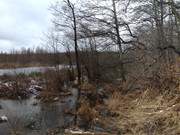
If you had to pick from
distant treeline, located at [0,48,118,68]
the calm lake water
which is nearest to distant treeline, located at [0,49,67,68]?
distant treeline, located at [0,48,118,68]

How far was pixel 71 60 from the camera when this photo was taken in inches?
1423

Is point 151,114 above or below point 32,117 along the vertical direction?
above

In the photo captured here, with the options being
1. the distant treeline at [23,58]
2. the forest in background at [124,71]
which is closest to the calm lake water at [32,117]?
the forest in background at [124,71]

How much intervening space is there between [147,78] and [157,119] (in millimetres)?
4247

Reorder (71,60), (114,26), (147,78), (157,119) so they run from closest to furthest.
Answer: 1. (157,119)
2. (147,78)
3. (114,26)
4. (71,60)

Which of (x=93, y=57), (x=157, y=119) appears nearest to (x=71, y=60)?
(x=93, y=57)

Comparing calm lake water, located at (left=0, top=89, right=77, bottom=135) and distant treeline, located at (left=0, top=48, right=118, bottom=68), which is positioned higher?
distant treeline, located at (left=0, top=48, right=118, bottom=68)

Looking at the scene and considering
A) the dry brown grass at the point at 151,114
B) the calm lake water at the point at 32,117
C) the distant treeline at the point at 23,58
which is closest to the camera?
the dry brown grass at the point at 151,114

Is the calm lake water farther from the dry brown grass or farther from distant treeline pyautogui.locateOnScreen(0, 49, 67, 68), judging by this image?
distant treeline pyautogui.locateOnScreen(0, 49, 67, 68)

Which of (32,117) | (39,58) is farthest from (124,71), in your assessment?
(39,58)

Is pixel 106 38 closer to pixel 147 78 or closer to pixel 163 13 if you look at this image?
pixel 163 13

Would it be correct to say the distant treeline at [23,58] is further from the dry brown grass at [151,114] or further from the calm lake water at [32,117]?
the dry brown grass at [151,114]

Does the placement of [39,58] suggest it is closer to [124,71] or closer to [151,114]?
[124,71]

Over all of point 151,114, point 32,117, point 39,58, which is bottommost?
point 32,117
